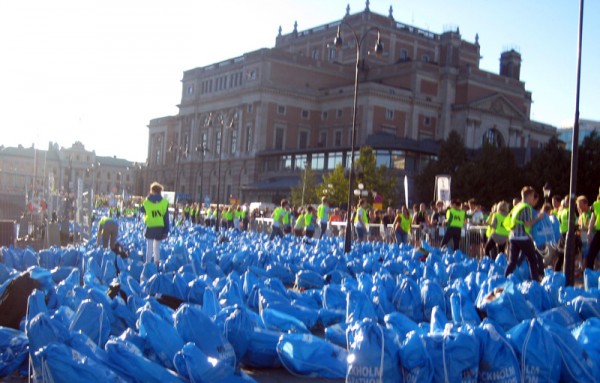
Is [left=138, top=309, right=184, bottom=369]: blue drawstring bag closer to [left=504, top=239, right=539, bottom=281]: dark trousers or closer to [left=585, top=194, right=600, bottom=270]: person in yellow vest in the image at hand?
[left=504, top=239, right=539, bottom=281]: dark trousers

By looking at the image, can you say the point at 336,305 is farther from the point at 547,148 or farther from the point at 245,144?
the point at 245,144

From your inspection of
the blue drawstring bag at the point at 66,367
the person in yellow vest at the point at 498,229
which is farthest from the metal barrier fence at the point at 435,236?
the blue drawstring bag at the point at 66,367

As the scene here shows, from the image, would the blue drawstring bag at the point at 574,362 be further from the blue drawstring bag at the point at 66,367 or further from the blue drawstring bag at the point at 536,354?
the blue drawstring bag at the point at 66,367

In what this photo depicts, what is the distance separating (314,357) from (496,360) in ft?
5.73

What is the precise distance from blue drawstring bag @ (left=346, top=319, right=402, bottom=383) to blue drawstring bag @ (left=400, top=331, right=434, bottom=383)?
58mm

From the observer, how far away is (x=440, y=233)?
2255cm

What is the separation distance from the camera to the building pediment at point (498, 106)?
8006 cm

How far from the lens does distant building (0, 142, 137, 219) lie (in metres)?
34.2

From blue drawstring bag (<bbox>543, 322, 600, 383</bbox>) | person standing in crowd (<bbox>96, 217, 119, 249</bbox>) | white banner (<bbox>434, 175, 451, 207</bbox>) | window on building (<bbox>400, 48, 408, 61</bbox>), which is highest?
window on building (<bbox>400, 48, 408, 61</bbox>)

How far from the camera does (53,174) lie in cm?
4756

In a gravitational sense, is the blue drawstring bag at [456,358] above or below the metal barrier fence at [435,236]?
below

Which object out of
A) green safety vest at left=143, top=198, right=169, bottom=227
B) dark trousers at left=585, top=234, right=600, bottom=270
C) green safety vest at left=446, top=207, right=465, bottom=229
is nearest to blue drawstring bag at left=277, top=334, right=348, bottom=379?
green safety vest at left=143, top=198, right=169, bottom=227

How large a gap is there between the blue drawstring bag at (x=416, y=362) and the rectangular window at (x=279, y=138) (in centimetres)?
7838

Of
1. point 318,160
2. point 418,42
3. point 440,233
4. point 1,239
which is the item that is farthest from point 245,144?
point 1,239
